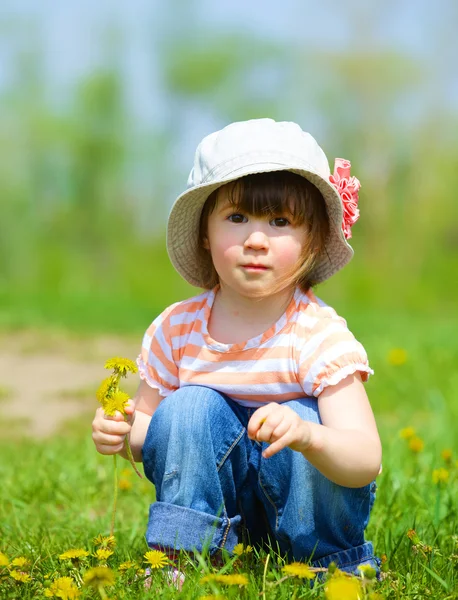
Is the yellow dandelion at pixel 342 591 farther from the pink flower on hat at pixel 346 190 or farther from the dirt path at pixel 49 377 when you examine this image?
the dirt path at pixel 49 377

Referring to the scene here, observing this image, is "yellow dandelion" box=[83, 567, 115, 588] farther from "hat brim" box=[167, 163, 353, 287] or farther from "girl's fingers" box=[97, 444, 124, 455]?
"hat brim" box=[167, 163, 353, 287]

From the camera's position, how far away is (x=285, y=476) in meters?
1.90

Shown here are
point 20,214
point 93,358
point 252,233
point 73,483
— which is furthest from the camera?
point 20,214

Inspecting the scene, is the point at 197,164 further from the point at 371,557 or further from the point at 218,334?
the point at 371,557

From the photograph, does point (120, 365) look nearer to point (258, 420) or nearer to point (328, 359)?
point (258, 420)

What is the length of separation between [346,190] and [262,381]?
19.2 inches

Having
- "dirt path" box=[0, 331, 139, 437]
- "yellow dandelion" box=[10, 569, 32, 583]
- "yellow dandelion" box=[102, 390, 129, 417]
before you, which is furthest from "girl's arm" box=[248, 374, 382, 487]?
"dirt path" box=[0, 331, 139, 437]

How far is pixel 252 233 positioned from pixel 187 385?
41 centimetres

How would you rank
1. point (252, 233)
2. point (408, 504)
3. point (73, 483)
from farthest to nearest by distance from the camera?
point (73, 483)
point (408, 504)
point (252, 233)

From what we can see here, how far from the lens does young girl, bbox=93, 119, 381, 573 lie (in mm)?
1859

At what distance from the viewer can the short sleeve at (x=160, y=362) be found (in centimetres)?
210

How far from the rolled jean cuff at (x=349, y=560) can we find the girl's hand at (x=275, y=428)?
1.46ft

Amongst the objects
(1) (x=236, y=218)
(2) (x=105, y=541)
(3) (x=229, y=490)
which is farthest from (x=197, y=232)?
(2) (x=105, y=541)

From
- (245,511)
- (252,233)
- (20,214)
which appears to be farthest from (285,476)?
(20,214)
